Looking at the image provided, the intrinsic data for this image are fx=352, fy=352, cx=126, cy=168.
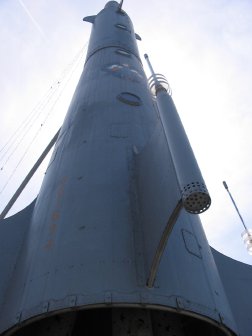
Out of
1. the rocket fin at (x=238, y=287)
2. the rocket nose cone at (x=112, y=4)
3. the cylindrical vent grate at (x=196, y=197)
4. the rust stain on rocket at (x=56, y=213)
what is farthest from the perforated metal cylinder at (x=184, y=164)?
the rocket nose cone at (x=112, y=4)

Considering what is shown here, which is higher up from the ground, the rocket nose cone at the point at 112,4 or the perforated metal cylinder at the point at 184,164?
the rocket nose cone at the point at 112,4

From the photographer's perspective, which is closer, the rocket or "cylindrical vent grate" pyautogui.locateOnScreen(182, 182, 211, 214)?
"cylindrical vent grate" pyautogui.locateOnScreen(182, 182, 211, 214)

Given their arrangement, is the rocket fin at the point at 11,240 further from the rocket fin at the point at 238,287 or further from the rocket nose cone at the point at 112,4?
the rocket nose cone at the point at 112,4

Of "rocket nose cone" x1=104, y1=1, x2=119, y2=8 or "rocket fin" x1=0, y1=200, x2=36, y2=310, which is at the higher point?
"rocket nose cone" x1=104, y1=1, x2=119, y2=8

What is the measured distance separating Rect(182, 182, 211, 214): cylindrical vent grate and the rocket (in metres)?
0.01

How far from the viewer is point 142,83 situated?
36.3 ft

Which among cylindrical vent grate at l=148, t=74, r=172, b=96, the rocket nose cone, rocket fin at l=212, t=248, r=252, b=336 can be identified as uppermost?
the rocket nose cone

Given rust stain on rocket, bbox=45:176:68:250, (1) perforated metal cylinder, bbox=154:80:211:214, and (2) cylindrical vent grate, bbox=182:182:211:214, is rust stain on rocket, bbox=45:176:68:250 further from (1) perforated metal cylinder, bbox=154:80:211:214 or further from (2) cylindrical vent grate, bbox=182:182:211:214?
(2) cylindrical vent grate, bbox=182:182:211:214

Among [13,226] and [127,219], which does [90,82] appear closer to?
[13,226]

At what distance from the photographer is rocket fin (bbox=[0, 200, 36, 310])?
6.44 m

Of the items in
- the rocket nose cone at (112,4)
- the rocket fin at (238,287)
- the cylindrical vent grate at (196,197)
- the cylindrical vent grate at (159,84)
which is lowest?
the cylindrical vent grate at (196,197)

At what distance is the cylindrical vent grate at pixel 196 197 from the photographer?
4.00 meters

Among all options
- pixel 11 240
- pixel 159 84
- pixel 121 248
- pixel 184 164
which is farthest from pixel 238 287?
pixel 11 240

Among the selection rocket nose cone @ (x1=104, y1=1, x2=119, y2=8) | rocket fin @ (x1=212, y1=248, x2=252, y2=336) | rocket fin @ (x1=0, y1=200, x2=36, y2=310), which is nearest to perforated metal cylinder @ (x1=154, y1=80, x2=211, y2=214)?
rocket fin @ (x1=212, y1=248, x2=252, y2=336)
